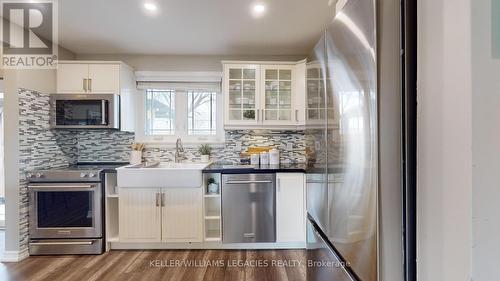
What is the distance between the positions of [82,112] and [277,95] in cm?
219

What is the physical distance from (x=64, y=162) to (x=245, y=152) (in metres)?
2.16

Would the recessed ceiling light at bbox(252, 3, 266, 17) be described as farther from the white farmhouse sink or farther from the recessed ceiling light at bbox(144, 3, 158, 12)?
the white farmhouse sink

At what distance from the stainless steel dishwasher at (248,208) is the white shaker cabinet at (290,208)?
0.07m

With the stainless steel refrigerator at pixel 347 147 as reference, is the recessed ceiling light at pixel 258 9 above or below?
above

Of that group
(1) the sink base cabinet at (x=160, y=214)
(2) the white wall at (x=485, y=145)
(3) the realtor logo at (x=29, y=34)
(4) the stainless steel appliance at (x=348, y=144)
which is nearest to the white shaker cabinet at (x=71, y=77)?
(3) the realtor logo at (x=29, y=34)

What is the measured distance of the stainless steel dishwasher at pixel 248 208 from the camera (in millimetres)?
2738

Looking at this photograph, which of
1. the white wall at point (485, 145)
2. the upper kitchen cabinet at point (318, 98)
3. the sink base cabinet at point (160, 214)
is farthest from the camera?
the sink base cabinet at point (160, 214)

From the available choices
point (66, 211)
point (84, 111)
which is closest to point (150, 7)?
point (84, 111)

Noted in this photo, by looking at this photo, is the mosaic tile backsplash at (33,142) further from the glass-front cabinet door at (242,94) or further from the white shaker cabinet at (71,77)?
the glass-front cabinet door at (242,94)

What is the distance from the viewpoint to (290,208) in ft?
9.11

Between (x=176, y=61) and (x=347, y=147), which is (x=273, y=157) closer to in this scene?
(x=176, y=61)

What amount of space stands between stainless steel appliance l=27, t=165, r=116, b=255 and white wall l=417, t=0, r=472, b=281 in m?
2.83

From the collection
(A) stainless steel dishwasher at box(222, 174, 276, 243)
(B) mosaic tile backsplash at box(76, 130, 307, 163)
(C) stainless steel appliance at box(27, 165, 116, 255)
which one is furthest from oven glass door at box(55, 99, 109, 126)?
(A) stainless steel dishwasher at box(222, 174, 276, 243)

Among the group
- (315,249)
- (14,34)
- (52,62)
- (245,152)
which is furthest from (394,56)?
(52,62)
